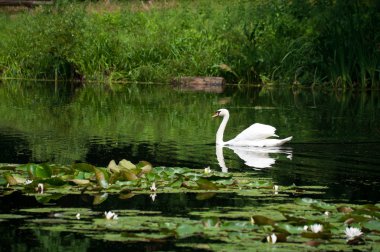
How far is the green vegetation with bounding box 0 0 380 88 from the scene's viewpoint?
97.5 feet

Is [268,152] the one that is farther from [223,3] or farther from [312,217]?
[223,3]

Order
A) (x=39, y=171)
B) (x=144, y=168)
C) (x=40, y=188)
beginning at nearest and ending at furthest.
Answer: (x=40, y=188), (x=39, y=171), (x=144, y=168)

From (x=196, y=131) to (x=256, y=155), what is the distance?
336cm

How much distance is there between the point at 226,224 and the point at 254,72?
23315 millimetres

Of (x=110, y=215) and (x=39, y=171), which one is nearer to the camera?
(x=110, y=215)

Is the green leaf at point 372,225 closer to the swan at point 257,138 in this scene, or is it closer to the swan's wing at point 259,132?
the swan at point 257,138

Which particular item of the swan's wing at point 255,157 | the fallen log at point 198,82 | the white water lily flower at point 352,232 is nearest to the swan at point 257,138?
the swan's wing at point 255,157

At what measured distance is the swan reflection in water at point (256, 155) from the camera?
45.8ft

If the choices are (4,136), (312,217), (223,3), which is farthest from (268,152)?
(223,3)

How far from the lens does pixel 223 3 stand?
40.5 m

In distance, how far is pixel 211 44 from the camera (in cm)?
3356

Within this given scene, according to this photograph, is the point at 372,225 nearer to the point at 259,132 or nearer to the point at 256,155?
the point at 256,155

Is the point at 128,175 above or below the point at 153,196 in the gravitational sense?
above

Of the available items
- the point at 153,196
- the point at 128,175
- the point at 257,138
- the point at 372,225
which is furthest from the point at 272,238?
the point at 257,138
